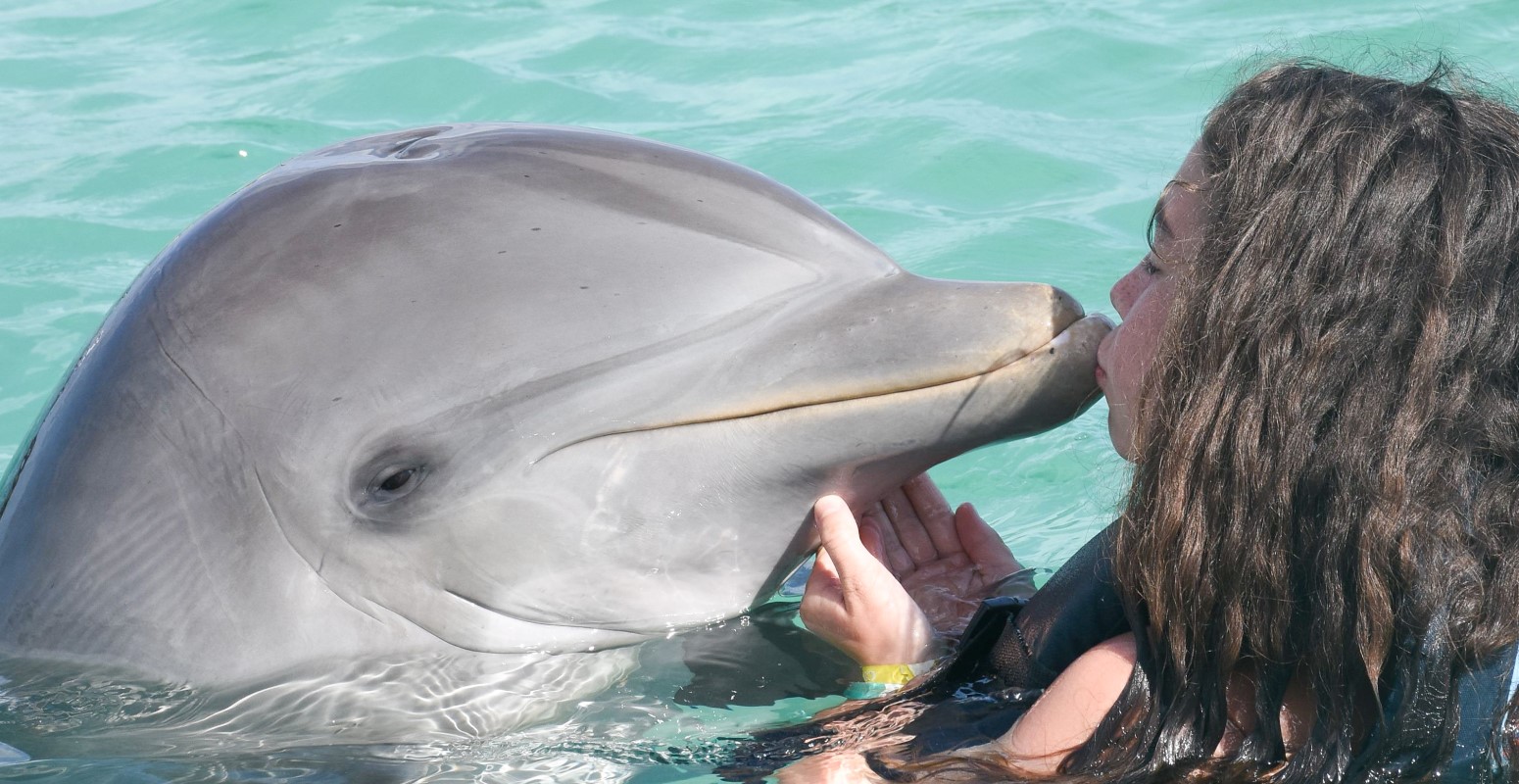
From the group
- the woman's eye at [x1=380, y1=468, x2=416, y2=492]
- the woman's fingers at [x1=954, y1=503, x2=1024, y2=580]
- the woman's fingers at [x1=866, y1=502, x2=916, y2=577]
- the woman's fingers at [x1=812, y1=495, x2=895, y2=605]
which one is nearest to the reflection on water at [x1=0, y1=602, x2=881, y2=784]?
the woman's fingers at [x1=812, y1=495, x2=895, y2=605]

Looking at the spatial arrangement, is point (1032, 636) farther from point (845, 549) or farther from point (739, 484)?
point (739, 484)

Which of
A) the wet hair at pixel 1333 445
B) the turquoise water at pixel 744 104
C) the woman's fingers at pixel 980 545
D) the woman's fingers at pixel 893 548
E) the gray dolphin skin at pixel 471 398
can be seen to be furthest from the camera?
the turquoise water at pixel 744 104

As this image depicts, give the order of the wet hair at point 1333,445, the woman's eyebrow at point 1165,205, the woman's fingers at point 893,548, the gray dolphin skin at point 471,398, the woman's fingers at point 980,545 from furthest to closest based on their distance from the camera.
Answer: the woman's fingers at point 980,545 < the woman's fingers at point 893,548 < the woman's eyebrow at point 1165,205 < the gray dolphin skin at point 471,398 < the wet hair at point 1333,445

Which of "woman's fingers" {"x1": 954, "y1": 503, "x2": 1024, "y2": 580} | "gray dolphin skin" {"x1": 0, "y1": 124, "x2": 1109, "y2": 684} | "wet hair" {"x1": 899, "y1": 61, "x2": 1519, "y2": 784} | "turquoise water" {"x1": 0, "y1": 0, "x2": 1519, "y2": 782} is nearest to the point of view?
"wet hair" {"x1": 899, "y1": 61, "x2": 1519, "y2": 784}

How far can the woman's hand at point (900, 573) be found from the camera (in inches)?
138

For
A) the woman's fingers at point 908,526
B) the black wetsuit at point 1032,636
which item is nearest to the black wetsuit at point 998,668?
the black wetsuit at point 1032,636

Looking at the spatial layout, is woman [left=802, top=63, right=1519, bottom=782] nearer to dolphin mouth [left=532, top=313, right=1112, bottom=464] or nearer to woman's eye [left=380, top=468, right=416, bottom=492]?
dolphin mouth [left=532, top=313, right=1112, bottom=464]

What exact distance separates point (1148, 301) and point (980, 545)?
934mm

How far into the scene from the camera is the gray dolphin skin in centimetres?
320

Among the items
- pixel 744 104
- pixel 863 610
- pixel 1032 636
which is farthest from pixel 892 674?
pixel 744 104

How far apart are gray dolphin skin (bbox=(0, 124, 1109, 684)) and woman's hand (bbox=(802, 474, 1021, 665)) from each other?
0.21m

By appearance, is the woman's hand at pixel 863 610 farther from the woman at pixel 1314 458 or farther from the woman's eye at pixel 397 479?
the woman's eye at pixel 397 479

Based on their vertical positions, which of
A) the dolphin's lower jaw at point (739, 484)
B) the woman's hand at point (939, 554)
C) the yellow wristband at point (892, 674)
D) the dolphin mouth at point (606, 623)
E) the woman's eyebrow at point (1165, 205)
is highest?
the woman's eyebrow at point (1165, 205)

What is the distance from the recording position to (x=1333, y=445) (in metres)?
3.10
